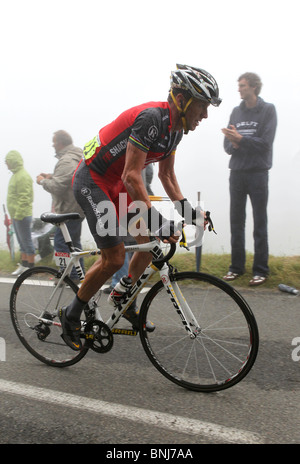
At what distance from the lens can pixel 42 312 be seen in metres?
3.51

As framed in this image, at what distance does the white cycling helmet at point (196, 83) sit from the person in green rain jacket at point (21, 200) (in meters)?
4.99

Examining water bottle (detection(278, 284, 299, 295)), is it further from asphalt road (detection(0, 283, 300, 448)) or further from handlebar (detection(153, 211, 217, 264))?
handlebar (detection(153, 211, 217, 264))

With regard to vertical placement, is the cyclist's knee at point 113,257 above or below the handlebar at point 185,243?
below

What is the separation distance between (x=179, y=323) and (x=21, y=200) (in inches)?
195

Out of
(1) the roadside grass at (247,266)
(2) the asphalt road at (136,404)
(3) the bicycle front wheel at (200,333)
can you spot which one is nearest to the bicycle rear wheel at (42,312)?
(2) the asphalt road at (136,404)

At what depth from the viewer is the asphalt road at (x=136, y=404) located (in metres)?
2.40

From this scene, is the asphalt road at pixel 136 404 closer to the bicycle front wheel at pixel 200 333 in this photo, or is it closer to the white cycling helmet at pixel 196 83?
the bicycle front wheel at pixel 200 333

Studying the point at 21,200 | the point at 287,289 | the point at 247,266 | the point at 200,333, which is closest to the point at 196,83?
the point at 200,333

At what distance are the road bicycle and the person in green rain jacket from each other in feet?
13.7

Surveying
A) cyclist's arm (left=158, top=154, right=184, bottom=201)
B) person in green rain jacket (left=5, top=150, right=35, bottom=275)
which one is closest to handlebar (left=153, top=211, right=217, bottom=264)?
cyclist's arm (left=158, top=154, right=184, bottom=201)

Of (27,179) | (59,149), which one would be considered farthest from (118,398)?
(27,179)

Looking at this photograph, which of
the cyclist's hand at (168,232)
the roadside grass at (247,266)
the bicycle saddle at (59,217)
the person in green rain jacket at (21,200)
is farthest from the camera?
the person in green rain jacket at (21,200)

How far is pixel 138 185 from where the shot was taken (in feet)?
9.06

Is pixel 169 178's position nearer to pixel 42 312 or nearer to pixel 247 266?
pixel 42 312
